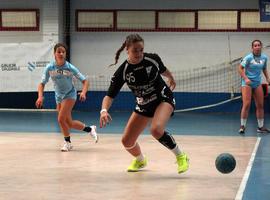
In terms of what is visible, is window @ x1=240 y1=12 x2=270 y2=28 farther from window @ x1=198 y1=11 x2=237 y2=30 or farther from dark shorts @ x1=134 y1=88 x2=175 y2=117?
dark shorts @ x1=134 y1=88 x2=175 y2=117

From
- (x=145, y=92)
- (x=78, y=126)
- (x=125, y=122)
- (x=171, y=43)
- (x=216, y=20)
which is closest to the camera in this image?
(x=145, y=92)

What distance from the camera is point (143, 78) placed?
7445 millimetres

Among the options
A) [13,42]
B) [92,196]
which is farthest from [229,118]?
[92,196]

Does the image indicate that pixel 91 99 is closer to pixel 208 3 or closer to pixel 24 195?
pixel 208 3

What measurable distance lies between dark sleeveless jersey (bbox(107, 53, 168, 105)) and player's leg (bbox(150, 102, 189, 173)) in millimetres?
203

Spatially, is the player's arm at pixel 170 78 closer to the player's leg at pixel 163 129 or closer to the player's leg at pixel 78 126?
the player's leg at pixel 163 129

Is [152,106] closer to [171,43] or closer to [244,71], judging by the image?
[244,71]

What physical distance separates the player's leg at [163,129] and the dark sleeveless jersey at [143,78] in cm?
20

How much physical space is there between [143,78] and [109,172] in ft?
5.04

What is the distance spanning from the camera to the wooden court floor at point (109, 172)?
6605 millimetres

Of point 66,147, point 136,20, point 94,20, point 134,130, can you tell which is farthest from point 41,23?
point 134,130

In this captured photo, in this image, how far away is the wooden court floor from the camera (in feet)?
21.7

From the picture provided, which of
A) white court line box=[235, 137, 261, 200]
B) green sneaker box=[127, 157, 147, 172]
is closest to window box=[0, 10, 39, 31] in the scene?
white court line box=[235, 137, 261, 200]

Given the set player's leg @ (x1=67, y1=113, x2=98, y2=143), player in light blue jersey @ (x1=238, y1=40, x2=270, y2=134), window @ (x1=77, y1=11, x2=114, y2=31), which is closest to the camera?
player's leg @ (x1=67, y1=113, x2=98, y2=143)
